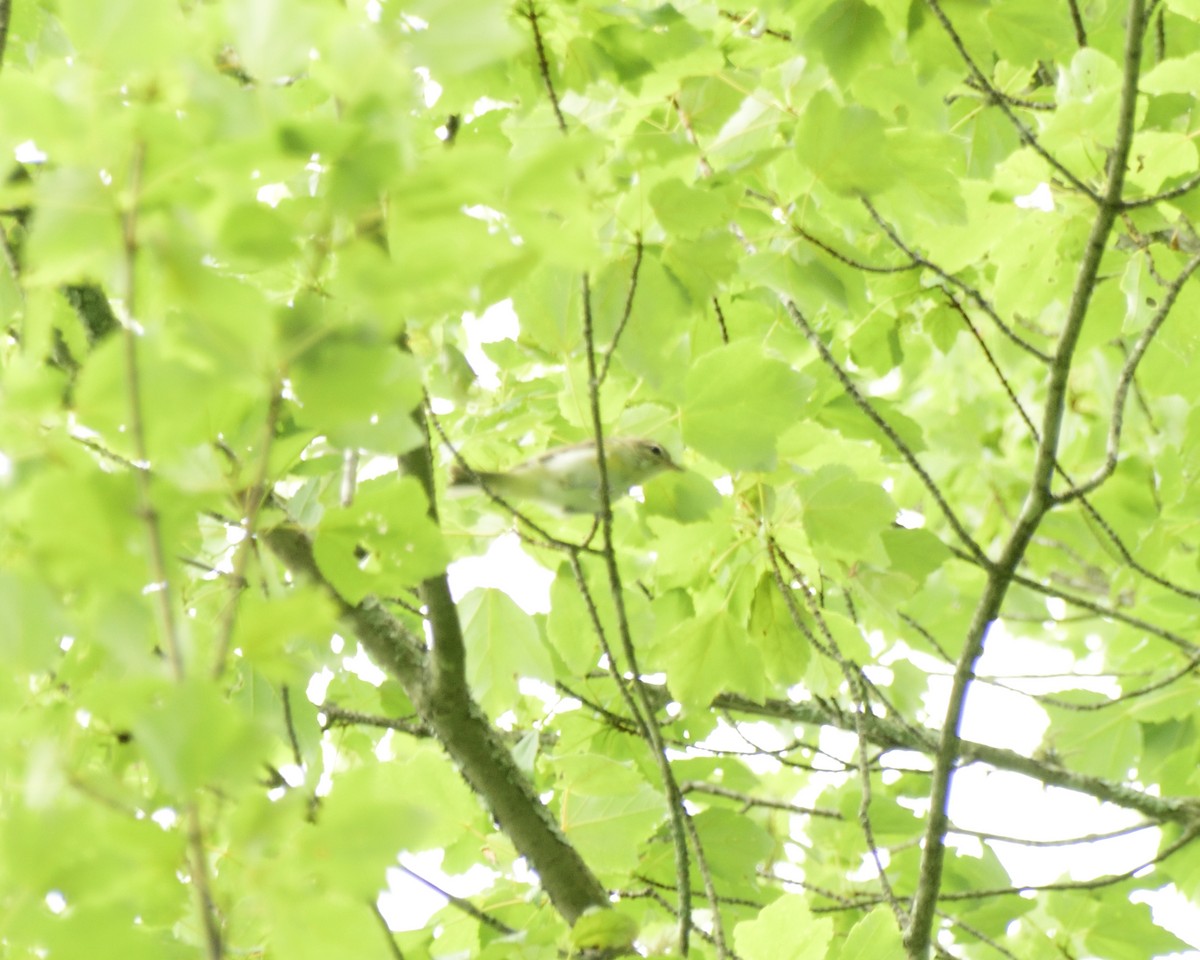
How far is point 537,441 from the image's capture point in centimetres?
179

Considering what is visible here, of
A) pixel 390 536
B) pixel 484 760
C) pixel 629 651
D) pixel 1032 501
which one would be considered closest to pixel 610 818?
pixel 484 760

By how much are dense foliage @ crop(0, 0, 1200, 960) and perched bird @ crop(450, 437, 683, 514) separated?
5 cm

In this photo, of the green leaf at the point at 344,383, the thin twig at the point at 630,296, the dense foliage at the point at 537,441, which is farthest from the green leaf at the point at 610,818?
the green leaf at the point at 344,383

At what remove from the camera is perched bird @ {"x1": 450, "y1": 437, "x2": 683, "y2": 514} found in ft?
5.90

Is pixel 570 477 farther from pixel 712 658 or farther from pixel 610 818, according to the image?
pixel 610 818

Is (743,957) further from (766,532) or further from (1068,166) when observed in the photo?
(1068,166)

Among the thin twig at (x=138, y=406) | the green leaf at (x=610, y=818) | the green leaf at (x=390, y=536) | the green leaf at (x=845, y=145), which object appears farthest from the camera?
the green leaf at (x=610, y=818)

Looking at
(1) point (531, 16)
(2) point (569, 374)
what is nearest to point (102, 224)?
(1) point (531, 16)

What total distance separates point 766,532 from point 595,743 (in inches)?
24.1

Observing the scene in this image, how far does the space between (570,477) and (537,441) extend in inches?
7.1

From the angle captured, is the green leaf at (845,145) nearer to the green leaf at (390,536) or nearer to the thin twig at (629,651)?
the thin twig at (629,651)

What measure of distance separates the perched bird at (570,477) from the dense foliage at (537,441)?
0.16 ft

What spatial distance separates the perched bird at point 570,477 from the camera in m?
1.80

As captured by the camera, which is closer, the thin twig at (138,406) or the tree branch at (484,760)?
the thin twig at (138,406)
